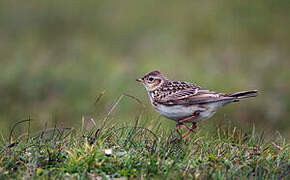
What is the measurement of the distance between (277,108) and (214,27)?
5591mm

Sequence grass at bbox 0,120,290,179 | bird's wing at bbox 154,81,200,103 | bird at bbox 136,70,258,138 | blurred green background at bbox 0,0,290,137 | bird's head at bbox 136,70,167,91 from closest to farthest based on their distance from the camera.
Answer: grass at bbox 0,120,290,179, bird at bbox 136,70,258,138, bird's wing at bbox 154,81,200,103, bird's head at bbox 136,70,167,91, blurred green background at bbox 0,0,290,137

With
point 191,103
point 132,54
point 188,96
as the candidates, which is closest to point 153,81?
point 188,96

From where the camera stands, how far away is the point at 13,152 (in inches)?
235

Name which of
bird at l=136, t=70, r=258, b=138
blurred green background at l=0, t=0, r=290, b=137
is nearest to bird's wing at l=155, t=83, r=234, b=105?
bird at l=136, t=70, r=258, b=138

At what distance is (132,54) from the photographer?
15945 millimetres

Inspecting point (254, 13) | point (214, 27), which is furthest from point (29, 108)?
point (254, 13)

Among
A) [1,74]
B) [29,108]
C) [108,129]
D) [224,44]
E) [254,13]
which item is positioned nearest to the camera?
[108,129]

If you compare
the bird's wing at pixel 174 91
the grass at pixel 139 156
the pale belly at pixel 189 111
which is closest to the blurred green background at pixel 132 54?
the bird's wing at pixel 174 91

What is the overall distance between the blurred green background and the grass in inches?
152

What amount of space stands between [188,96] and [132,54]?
863 cm

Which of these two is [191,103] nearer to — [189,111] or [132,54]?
[189,111]

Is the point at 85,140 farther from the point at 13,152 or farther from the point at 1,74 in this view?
the point at 1,74

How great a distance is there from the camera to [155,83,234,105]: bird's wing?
730cm

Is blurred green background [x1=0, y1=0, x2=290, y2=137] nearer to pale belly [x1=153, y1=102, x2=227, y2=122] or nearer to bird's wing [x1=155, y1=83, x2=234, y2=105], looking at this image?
bird's wing [x1=155, y1=83, x2=234, y2=105]
